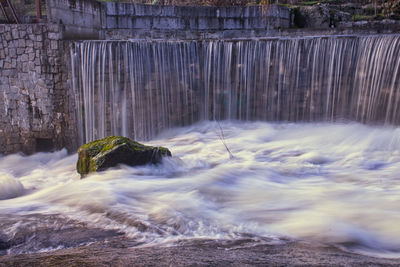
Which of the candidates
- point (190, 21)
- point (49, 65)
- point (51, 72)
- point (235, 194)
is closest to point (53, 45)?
point (49, 65)

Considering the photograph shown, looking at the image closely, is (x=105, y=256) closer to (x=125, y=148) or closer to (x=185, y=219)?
(x=185, y=219)

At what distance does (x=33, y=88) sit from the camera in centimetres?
884

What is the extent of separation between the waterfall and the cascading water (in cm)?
2

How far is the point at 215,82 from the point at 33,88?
13.9ft

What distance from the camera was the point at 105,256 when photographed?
120 inches

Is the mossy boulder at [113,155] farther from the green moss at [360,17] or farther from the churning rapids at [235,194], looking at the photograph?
the green moss at [360,17]

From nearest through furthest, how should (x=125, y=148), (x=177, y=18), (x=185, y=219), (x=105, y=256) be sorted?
(x=105, y=256) < (x=185, y=219) < (x=125, y=148) < (x=177, y=18)

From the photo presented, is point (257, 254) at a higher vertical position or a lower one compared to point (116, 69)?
lower

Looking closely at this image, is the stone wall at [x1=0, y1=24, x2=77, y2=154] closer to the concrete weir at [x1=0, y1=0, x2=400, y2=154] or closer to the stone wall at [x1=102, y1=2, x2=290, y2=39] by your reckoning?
the concrete weir at [x1=0, y1=0, x2=400, y2=154]

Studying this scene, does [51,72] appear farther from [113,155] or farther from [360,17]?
[360,17]

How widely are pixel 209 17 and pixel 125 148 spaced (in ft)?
18.9

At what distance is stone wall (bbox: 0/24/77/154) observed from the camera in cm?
860

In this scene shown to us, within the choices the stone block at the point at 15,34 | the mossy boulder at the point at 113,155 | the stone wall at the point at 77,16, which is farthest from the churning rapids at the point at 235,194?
the stone wall at the point at 77,16

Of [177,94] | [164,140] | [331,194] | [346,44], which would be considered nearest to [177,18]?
[177,94]
